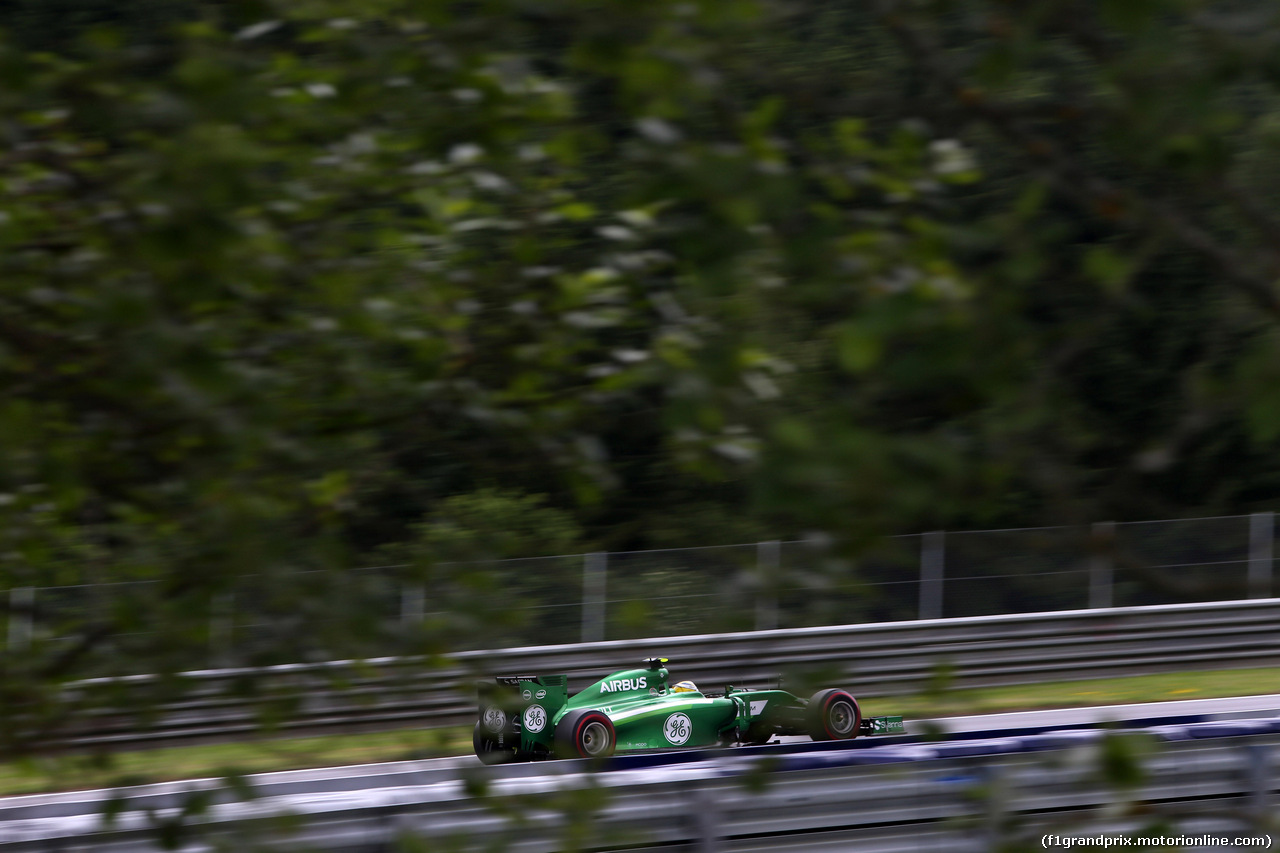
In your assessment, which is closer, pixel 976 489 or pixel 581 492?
pixel 976 489

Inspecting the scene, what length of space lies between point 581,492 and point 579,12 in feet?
3.50

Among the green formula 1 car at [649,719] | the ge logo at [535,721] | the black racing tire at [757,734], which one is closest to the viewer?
the green formula 1 car at [649,719]

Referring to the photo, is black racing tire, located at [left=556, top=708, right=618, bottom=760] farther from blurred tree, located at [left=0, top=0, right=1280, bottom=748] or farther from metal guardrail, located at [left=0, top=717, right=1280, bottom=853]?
blurred tree, located at [left=0, top=0, right=1280, bottom=748]

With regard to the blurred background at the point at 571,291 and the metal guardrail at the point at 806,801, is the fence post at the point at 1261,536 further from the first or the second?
the blurred background at the point at 571,291

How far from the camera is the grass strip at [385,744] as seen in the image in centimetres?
198

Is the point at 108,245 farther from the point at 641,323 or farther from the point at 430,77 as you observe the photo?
the point at 641,323

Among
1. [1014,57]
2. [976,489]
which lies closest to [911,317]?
[976,489]

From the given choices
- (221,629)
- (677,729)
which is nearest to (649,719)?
(677,729)

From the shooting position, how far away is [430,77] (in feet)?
6.50

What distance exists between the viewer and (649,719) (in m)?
9.94

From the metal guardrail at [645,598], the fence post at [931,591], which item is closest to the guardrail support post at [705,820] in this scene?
the metal guardrail at [645,598]

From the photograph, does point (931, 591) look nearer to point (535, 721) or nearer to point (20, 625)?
point (535, 721)

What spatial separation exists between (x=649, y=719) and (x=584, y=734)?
0.62m

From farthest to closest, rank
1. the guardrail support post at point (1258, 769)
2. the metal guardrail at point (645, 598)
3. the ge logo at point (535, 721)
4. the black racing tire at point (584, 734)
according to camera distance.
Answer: the ge logo at point (535, 721), the black racing tire at point (584, 734), the guardrail support post at point (1258, 769), the metal guardrail at point (645, 598)
